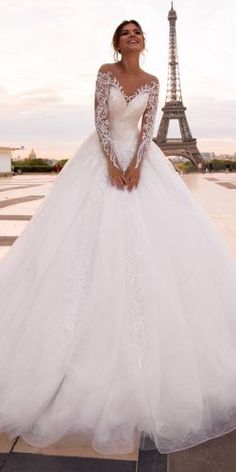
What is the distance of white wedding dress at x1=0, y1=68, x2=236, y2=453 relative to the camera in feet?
6.31

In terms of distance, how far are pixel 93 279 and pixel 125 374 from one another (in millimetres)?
474

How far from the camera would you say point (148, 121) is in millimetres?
2436

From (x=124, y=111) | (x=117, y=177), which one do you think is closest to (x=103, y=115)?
(x=124, y=111)

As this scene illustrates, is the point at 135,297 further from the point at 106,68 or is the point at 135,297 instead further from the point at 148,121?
the point at 106,68

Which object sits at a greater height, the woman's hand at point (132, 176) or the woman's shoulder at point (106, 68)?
the woman's shoulder at point (106, 68)

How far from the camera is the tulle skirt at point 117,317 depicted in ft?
6.29

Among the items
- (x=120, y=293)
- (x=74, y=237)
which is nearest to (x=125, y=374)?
(x=120, y=293)

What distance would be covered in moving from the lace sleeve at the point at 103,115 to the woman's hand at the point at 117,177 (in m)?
0.03

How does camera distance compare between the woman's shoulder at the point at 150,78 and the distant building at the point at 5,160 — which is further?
the distant building at the point at 5,160

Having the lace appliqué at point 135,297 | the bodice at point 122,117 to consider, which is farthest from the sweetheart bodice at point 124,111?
the lace appliqué at point 135,297

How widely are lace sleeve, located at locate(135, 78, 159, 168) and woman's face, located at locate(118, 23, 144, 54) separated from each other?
0.20m

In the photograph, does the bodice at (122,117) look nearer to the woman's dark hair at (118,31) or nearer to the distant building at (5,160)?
the woman's dark hair at (118,31)

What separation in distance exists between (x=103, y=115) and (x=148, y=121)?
0.24 m

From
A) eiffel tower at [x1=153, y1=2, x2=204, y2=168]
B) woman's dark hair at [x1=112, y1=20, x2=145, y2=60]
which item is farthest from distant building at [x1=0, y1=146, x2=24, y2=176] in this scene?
woman's dark hair at [x1=112, y1=20, x2=145, y2=60]
